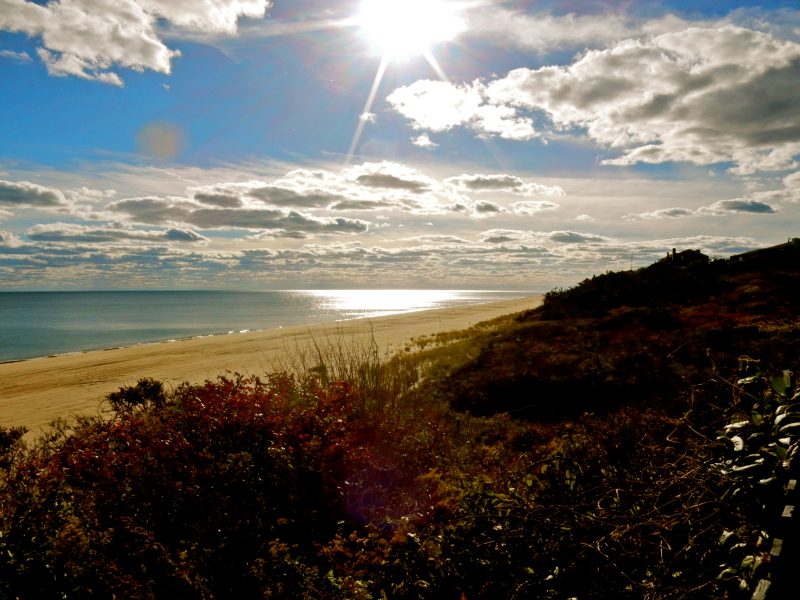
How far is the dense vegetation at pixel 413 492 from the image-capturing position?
123 inches

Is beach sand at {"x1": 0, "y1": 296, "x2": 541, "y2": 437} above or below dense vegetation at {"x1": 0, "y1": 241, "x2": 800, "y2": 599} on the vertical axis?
below

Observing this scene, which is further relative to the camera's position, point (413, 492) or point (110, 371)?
point (110, 371)

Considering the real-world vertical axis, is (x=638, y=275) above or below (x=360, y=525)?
above

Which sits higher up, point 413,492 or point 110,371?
point 413,492

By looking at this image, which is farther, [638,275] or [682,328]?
[638,275]

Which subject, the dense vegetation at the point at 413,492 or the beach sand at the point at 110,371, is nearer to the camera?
the dense vegetation at the point at 413,492

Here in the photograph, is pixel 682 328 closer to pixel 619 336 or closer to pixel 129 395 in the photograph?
pixel 619 336

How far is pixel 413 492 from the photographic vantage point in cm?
581

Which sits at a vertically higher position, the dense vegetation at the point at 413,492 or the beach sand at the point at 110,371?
the dense vegetation at the point at 413,492

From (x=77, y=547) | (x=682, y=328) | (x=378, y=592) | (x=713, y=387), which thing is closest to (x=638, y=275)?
(x=682, y=328)

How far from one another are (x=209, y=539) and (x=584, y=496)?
3.33 meters

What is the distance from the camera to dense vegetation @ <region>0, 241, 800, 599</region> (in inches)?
123

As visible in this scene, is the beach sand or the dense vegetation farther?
the beach sand

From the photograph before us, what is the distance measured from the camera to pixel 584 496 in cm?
411
